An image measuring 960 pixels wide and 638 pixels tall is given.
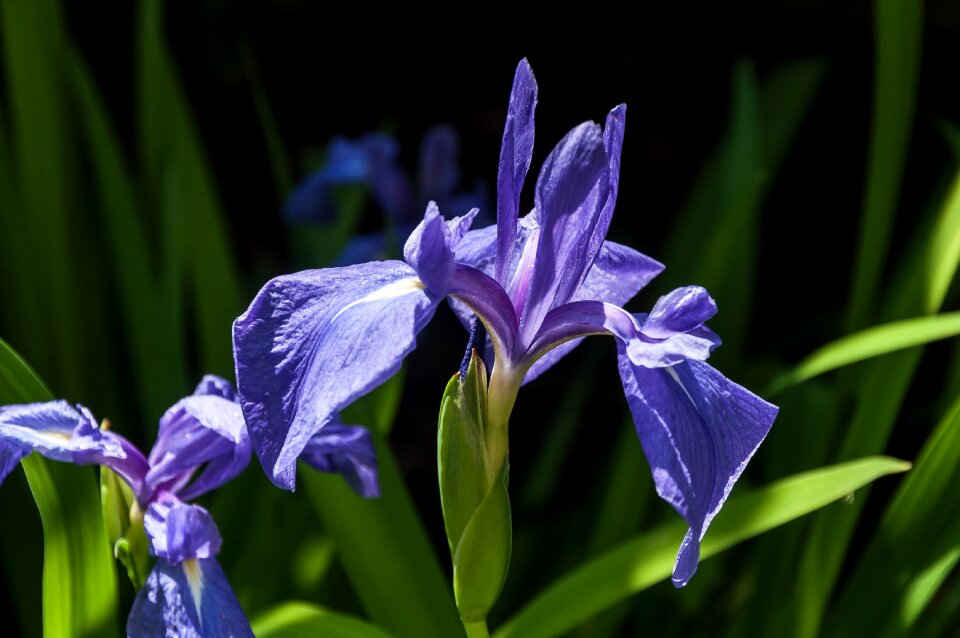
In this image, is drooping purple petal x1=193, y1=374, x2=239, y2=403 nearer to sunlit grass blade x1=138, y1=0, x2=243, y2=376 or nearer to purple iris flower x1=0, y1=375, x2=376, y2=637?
purple iris flower x1=0, y1=375, x2=376, y2=637

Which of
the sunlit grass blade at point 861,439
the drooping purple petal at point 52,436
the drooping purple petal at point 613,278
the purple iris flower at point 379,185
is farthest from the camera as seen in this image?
the purple iris flower at point 379,185

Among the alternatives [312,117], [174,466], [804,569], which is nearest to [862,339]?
[804,569]

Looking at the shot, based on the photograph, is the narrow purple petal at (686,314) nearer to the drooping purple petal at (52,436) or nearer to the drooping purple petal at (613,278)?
the drooping purple petal at (613,278)

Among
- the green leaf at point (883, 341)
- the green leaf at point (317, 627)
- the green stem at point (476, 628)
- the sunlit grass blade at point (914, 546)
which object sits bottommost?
the sunlit grass blade at point (914, 546)

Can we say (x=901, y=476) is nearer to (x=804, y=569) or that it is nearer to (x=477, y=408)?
(x=804, y=569)

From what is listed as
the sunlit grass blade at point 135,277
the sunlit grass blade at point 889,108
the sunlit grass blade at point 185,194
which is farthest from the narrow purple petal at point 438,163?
the sunlit grass blade at point 889,108

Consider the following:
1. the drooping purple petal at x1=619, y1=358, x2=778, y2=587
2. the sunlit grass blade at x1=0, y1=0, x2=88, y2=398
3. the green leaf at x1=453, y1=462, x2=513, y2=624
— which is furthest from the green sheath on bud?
the sunlit grass blade at x1=0, y1=0, x2=88, y2=398
